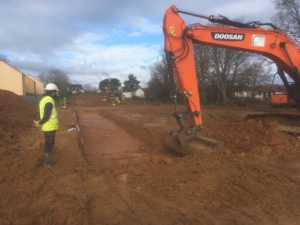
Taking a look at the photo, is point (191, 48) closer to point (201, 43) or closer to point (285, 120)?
point (201, 43)

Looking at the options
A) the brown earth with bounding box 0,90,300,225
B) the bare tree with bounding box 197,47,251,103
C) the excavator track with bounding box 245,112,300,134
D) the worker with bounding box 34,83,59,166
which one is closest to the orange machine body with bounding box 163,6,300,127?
the excavator track with bounding box 245,112,300,134

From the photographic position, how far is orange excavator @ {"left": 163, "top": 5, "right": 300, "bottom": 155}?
823cm

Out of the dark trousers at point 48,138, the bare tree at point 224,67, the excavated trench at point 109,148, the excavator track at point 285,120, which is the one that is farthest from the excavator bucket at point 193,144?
the bare tree at point 224,67

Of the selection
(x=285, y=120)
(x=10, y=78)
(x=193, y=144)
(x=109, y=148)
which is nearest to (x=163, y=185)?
(x=193, y=144)

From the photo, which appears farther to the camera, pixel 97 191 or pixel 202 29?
pixel 202 29

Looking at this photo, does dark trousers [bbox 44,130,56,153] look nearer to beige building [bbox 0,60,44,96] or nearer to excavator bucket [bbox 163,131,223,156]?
excavator bucket [bbox 163,131,223,156]

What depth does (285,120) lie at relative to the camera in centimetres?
1068

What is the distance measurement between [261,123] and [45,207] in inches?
278

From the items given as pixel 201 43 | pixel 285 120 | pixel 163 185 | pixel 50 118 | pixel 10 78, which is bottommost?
pixel 163 185

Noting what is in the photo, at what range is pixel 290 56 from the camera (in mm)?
9719

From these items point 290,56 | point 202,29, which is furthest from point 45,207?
point 290,56

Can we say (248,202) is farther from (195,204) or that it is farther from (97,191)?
(97,191)

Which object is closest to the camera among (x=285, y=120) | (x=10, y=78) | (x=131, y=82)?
(x=285, y=120)

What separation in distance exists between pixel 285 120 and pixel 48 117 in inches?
291
